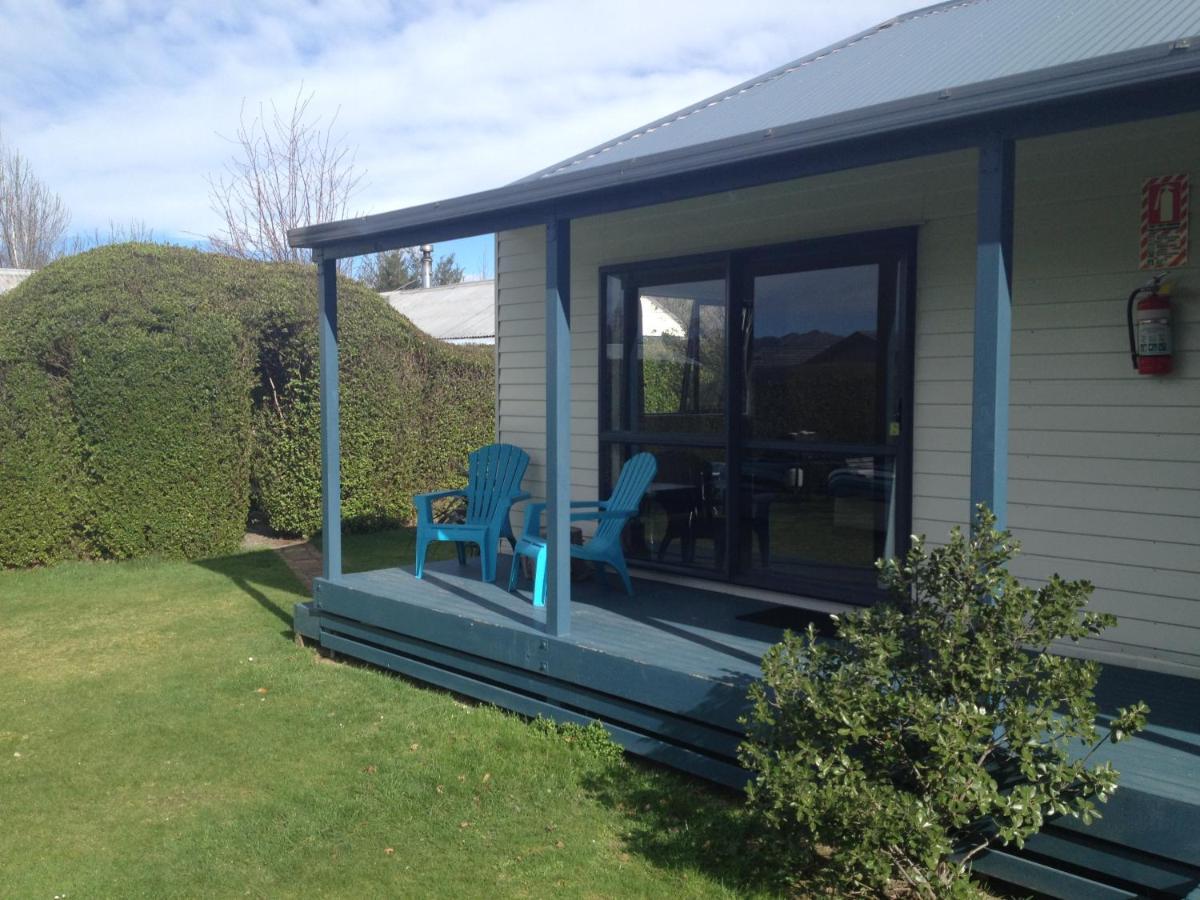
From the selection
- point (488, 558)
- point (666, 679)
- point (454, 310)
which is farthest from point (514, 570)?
point (454, 310)

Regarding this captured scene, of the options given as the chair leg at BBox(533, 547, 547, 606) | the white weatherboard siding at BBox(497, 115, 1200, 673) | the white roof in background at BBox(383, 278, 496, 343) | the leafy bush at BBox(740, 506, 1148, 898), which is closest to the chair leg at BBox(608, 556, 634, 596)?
the chair leg at BBox(533, 547, 547, 606)

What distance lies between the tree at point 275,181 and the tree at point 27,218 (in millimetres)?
10701

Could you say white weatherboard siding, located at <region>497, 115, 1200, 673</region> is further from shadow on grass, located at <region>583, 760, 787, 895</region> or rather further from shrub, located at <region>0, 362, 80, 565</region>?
shrub, located at <region>0, 362, 80, 565</region>

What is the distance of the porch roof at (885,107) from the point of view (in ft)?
8.95

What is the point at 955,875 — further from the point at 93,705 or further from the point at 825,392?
the point at 93,705

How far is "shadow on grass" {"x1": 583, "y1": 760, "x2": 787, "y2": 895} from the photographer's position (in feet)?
10.0

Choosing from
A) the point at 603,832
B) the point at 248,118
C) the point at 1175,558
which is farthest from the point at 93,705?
the point at 248,118

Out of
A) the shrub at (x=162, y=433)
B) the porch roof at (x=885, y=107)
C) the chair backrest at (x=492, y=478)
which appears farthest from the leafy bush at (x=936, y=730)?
the shrub at (x=162, y=433)

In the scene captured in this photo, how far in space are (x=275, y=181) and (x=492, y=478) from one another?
15.5m

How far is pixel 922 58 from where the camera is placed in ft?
15.4

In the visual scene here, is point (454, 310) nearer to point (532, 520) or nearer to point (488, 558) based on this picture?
point (488, 558)

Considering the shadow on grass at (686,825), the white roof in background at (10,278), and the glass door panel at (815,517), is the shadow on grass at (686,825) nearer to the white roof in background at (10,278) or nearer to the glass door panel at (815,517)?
the glass door panel at (815,517)

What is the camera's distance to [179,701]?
15.8ft

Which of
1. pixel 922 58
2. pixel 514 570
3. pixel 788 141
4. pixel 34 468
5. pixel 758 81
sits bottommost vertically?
pixel 514 570
